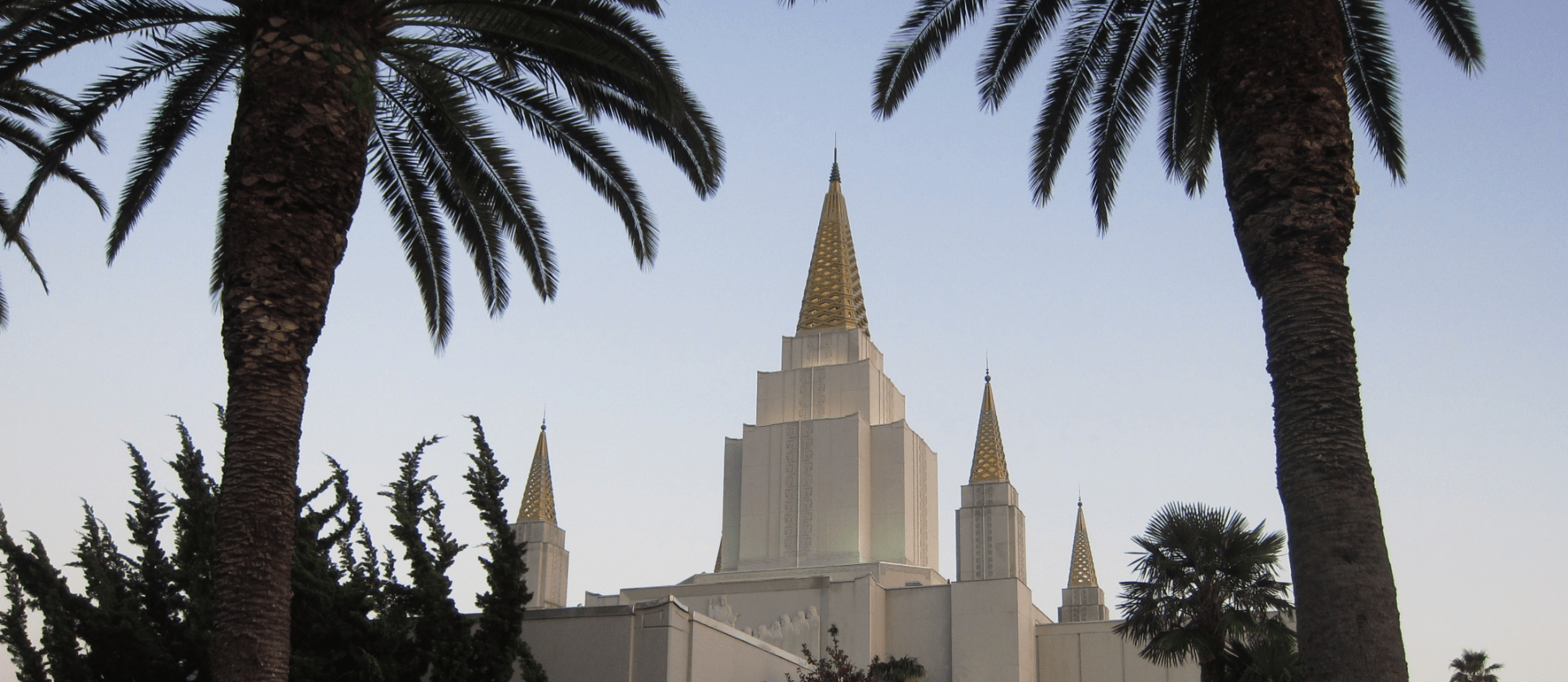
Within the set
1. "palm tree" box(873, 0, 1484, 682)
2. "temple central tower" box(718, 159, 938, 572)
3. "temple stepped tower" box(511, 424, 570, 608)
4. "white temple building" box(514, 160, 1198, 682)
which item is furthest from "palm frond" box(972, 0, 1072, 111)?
"temple stepped tower" box(511, 424, 570, 608)

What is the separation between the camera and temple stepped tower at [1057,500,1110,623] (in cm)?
5744

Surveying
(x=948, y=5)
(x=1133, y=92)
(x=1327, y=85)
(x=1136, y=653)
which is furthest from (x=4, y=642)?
(x=1136, y=653)

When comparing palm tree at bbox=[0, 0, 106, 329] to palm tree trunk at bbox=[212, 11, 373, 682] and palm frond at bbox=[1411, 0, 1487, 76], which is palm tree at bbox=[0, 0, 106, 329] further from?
palm frond at bbox=[1411, 0, 1487, 76]

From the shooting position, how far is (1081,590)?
5847 centimetres

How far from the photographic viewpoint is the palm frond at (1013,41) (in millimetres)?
13305

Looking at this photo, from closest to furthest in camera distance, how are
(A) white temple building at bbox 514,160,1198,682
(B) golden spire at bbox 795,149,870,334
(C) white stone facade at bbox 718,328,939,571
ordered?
(A) white temple building at bbox 514,160,1198,682 < (C) white stone facade at bbox 718,328,939,571 < (B) golden spire at bbox 795,149,870,334

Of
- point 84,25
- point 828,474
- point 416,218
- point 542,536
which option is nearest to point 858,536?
point 828,474

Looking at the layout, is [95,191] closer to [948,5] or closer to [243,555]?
[243,555]

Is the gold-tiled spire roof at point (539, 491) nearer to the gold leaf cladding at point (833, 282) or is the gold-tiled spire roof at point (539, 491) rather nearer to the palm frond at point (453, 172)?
the gold leaf cladding at point (833, 282)

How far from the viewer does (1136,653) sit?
37844mm

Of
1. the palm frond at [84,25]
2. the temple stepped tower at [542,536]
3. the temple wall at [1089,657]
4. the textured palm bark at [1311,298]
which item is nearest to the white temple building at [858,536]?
the temple wall at [1089,657]

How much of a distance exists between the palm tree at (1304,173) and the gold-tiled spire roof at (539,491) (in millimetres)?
41814

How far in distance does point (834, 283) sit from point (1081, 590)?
21.3m

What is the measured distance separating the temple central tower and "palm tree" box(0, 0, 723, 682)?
84.7 ft
